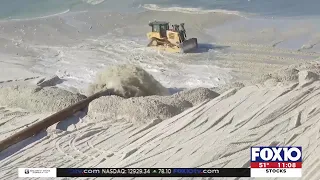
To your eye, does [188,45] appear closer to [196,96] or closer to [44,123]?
[196,96]

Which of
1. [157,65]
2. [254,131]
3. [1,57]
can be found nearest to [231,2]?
[157,65]

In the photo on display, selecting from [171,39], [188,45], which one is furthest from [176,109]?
[171,39]

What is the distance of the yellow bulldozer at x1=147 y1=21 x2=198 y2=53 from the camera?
17.0 meters

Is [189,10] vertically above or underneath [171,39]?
above

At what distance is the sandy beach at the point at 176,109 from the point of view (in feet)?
26.4

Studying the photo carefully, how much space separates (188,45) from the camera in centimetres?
1712

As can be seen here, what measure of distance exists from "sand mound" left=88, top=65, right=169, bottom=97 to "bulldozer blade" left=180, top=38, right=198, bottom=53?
14.8ft

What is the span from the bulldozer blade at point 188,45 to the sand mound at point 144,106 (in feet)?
21.0

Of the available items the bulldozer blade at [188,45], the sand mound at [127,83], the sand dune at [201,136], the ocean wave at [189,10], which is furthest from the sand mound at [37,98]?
the ocean wave at [189,10]

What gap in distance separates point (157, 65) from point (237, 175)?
9226 millimetres

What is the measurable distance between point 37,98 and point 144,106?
3033 mm
